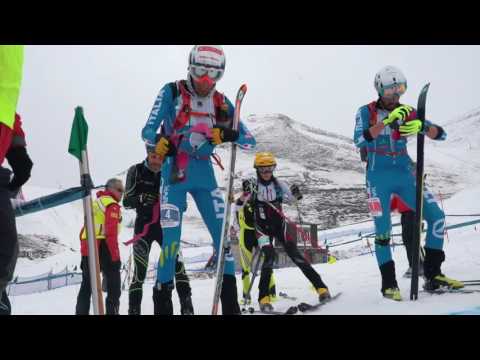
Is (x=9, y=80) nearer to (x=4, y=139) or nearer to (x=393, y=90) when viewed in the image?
(x=4, y=139)

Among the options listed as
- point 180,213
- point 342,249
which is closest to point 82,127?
point 180,213

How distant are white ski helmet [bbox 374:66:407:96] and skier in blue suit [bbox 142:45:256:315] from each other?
1.68 metres

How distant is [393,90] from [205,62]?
2.09 m

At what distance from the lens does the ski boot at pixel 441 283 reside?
508 cm

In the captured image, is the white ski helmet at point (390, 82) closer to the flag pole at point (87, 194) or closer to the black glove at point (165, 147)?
the black glove at point (165, 147)

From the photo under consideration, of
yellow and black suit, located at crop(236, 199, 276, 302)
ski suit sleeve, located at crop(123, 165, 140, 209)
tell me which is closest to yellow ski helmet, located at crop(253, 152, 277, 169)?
yellow and black suit, located at crop(236, 199, 276, 302)

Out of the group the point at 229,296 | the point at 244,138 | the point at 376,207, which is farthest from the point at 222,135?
the point at 376,207

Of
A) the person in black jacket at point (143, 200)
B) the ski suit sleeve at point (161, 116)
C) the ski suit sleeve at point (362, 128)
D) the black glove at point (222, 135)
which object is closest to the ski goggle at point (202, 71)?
the ski suit sleeve at point (161, 116)

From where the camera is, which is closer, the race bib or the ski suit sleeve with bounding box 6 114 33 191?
the ski suit sleeve with bounding box 6 114 33 191

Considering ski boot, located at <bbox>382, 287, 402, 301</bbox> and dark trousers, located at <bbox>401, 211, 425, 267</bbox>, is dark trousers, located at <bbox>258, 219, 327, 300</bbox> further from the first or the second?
dark trousers, located at <bbox>401, 211, 425, 267</bbox>

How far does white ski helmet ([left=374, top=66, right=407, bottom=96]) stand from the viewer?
5.43 meters

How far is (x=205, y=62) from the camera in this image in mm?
4598

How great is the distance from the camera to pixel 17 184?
2.53 metres
